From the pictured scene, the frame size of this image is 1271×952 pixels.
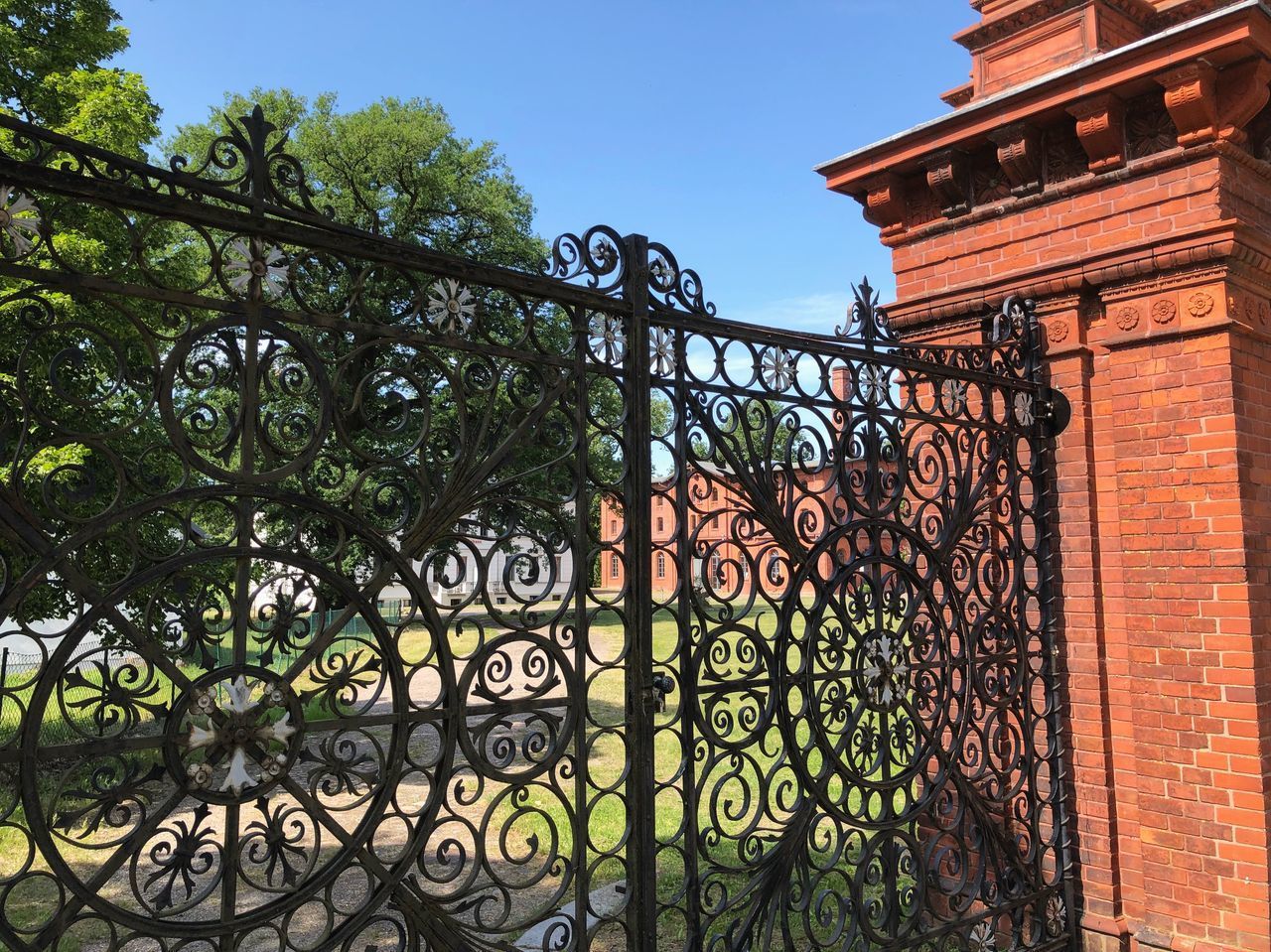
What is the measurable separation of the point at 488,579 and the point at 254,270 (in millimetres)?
1588

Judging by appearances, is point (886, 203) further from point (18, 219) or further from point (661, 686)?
point (18, 219)

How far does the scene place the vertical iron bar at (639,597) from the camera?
3.07 m

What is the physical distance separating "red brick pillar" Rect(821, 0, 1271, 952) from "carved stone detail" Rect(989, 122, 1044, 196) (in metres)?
0.01

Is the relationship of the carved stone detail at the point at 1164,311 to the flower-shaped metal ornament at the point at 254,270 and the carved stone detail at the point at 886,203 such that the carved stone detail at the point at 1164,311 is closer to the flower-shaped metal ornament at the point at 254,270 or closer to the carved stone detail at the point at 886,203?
the carved stone detail at the point at 886,203

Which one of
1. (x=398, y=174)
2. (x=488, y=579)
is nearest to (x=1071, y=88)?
(x=488, y=579)

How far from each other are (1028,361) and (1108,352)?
0.36m

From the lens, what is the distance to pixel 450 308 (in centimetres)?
287

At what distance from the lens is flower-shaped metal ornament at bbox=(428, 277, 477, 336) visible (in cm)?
284

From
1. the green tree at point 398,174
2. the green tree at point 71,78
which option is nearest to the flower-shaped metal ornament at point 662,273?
the green tree at point 71,78

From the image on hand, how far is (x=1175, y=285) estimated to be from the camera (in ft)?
13.4

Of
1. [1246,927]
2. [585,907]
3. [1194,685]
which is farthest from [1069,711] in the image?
[585,907]

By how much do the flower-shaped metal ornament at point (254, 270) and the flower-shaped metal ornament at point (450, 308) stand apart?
465 millimetres

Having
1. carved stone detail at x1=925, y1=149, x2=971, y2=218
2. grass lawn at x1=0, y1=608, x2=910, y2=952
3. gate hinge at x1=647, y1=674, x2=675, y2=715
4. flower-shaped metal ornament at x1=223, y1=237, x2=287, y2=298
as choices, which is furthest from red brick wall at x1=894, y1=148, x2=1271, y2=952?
flower-shaped metal ornament at x1=223, y1=237, x2=287, y2=298

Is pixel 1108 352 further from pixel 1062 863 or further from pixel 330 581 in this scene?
pixel 330 581
